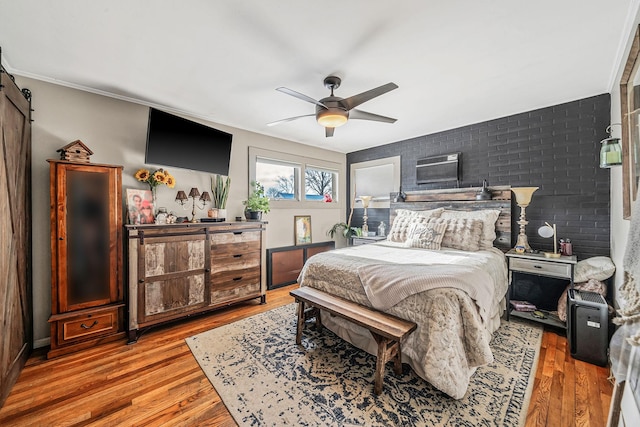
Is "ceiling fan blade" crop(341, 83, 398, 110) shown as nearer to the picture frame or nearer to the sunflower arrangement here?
the picture frame

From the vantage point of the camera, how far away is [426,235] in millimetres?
3324

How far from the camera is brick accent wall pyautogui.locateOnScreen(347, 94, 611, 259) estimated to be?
111 inches

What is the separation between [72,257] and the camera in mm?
2359

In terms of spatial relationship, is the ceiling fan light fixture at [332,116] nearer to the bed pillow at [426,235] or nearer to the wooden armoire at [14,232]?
the bed pillow at [426,235]

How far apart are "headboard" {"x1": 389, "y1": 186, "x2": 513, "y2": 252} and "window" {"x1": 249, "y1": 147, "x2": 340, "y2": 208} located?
137cm

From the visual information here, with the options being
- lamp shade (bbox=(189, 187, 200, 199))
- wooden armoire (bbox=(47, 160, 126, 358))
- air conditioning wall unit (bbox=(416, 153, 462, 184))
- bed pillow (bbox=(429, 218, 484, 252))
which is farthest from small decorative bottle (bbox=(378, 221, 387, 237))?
wooden armoire (bbox=(47, 160, 126, 358))

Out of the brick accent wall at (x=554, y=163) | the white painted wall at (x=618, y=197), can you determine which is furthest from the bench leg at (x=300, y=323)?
the brick accent wall at (x=554, y=163)

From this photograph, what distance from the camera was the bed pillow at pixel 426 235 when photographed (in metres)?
3.25

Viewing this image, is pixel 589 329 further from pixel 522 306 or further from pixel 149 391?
pixel 149 391

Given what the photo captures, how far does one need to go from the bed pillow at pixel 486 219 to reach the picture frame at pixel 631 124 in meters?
1.30

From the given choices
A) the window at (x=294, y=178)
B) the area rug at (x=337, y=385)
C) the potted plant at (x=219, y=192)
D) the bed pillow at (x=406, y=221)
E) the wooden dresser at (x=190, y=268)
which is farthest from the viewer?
the window at (x=294, y=178)

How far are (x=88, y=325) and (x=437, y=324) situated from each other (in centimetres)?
308

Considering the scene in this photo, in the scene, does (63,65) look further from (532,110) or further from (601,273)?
(601,273)

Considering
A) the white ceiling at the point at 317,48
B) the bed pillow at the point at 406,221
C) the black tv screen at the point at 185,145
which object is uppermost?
the white ceiling at the point at 317,48
